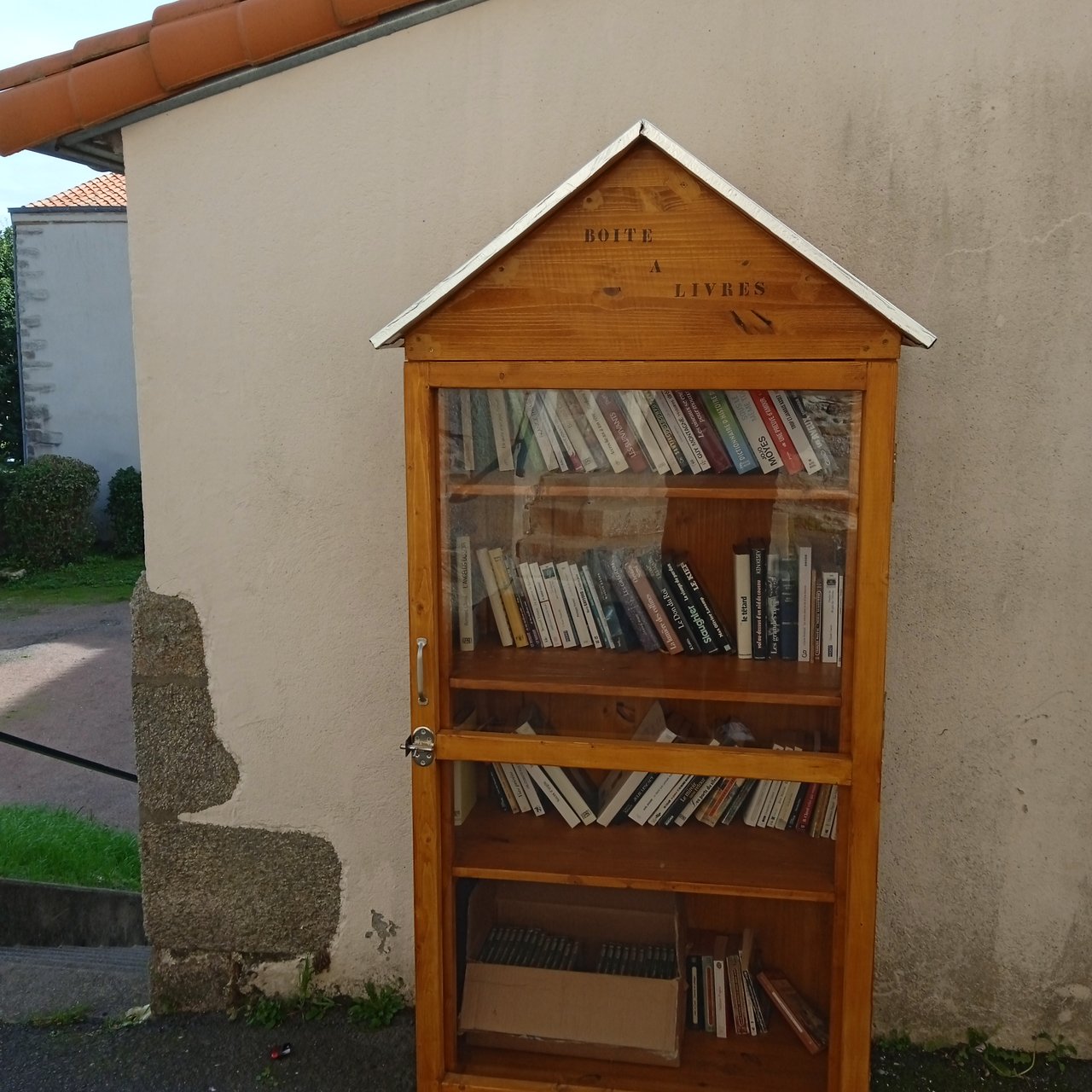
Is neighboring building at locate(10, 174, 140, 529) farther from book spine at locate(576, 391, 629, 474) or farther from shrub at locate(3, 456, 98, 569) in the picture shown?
book spine at locate(576, 391, 629, 474)

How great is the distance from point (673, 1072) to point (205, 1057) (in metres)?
1.30

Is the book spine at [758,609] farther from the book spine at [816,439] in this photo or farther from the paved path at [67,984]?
the paved path at [67,984]

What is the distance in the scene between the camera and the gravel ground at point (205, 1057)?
105 inches

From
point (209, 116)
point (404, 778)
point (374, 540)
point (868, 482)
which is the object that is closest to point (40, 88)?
point (209, 116)

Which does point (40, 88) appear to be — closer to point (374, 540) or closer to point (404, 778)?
point (374, 540)

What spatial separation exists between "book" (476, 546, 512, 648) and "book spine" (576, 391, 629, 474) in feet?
1.18

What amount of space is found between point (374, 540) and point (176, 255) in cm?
92

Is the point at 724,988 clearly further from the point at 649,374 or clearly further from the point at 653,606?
the point at 649,374

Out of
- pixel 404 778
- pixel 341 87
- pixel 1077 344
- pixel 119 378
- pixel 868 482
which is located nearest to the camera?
pixel 868 482

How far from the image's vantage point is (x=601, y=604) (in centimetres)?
242

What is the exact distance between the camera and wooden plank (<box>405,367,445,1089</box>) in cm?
218

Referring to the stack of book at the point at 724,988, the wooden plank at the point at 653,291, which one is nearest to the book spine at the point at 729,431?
the wooden plank at the point at 653,291

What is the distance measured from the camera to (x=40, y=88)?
2.62 metres

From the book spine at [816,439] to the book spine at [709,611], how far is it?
40cm
